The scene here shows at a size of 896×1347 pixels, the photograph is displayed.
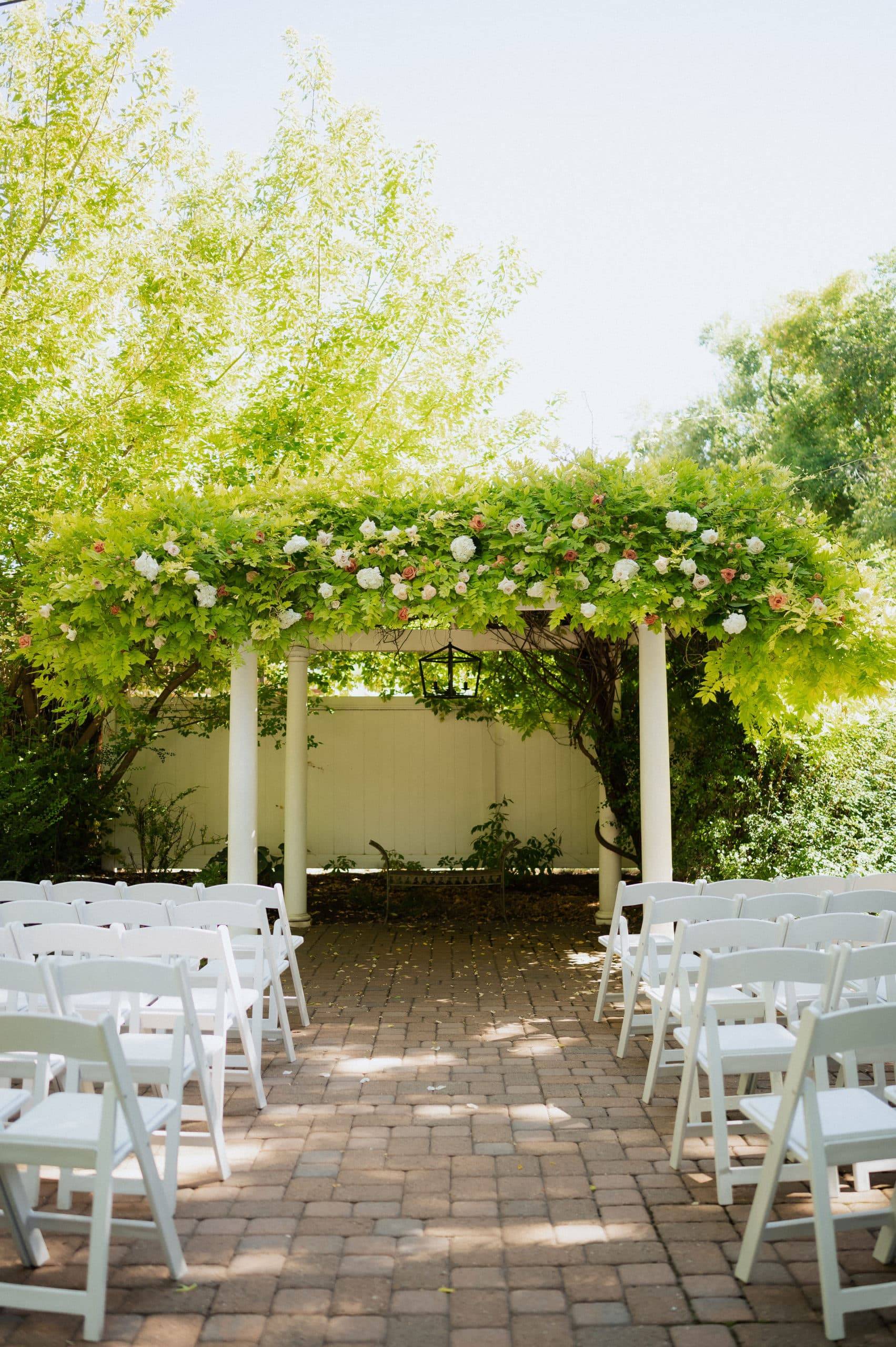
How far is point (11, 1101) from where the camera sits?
3275 millimetres

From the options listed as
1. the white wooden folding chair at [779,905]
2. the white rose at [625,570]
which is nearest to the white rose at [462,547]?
the white rose at [625,570]

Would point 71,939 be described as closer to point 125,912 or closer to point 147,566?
point 125,912

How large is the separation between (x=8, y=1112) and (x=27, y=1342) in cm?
68

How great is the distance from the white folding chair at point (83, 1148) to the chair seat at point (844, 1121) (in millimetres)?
1798

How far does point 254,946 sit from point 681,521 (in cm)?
354

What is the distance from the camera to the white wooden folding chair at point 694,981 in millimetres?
4070

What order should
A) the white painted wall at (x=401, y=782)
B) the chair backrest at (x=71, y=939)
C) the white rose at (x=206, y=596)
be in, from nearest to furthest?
1. the chair backrest at (x=71, y=939)
2. the white rose at (x=206, y=596)
3. the white painted wall at (x=401, y=782)

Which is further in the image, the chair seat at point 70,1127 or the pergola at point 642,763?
the pergola at point 642,763

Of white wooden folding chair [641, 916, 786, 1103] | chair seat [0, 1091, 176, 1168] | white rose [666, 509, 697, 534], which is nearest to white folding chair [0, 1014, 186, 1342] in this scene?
chair seat [0, 1091, 176, 1168]

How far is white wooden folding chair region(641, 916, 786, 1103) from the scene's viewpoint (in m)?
4.07

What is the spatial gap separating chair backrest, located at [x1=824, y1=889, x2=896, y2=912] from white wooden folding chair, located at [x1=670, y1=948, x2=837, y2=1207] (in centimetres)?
92

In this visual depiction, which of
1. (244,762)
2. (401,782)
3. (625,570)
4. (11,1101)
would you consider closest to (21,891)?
(244,762)

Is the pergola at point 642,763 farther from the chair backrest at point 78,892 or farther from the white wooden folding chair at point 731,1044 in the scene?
the white wooden folding chair at point 731,1044

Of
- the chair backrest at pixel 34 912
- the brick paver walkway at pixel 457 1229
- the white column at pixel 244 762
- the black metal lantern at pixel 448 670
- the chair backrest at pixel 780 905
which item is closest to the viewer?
the brick paver walkway at pixel 457 1229
